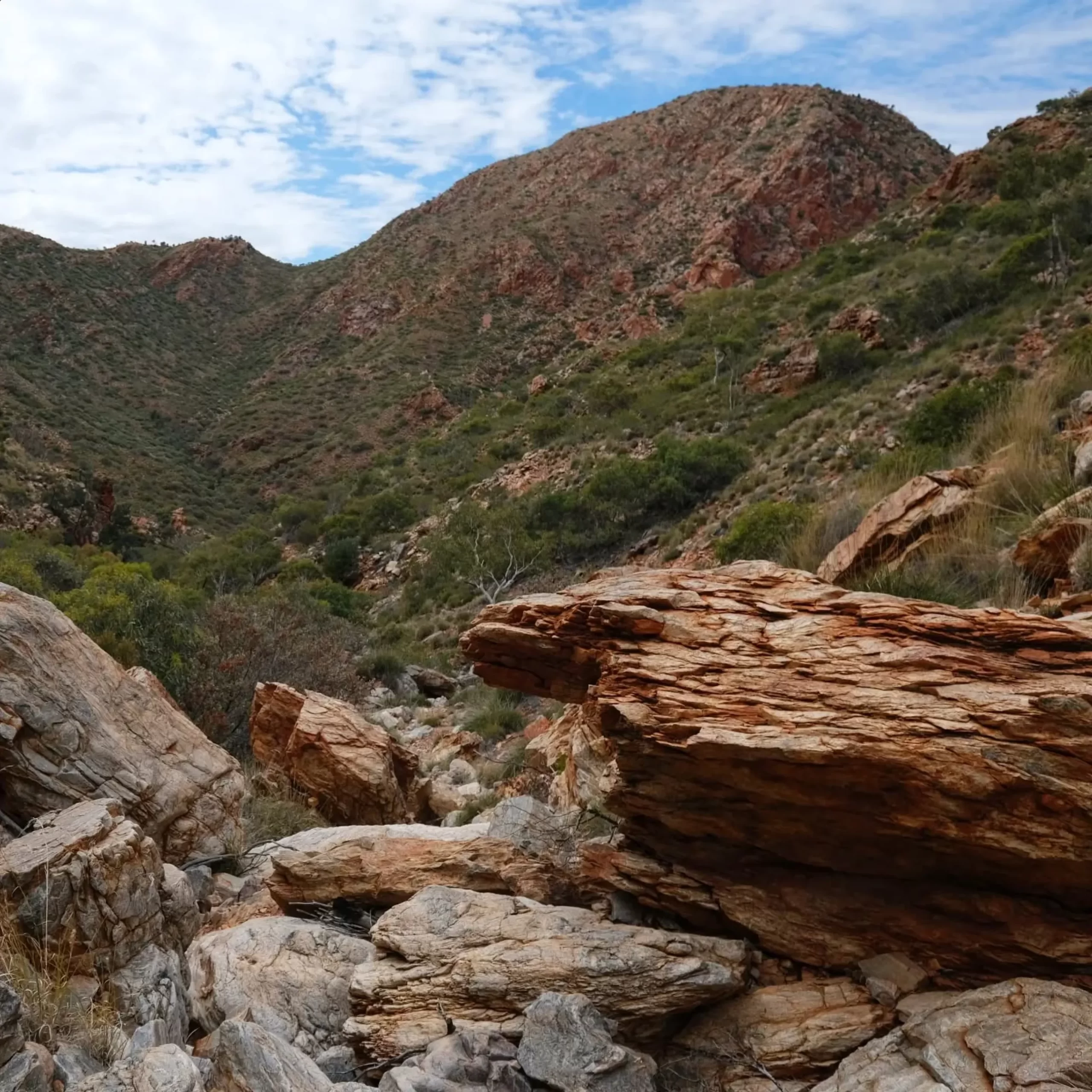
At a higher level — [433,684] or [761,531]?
[761,531]

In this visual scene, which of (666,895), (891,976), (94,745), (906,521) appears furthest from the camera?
(906,521)

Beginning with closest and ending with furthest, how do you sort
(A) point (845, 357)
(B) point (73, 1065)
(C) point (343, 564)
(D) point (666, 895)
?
(B) point (73, 1065)
(D) point (666, 895)
(A) point (845, 357)
(C) point (343, 564)

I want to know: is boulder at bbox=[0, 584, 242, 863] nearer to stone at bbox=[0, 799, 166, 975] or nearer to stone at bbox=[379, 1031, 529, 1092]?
stone at bbox=[0, 799, 166, 975]

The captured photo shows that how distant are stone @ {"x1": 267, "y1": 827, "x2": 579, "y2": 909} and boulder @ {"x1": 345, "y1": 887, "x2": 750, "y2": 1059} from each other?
0.59 meters

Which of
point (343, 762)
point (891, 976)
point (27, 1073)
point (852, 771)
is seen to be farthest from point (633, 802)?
point (343, 762)

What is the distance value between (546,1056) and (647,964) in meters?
0.59

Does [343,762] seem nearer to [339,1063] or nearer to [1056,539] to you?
[339,1063]

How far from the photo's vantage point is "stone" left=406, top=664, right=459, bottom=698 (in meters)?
16.4

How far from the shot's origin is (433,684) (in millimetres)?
16516

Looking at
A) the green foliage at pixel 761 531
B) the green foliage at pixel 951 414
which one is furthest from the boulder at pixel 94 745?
the green foliage at pixel 951 414

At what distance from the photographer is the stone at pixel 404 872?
16.0 feet

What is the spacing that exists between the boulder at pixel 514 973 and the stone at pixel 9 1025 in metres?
1.40

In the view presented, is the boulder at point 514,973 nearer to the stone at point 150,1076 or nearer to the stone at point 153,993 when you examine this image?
the stone at point 153,993

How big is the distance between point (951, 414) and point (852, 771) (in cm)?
1246
